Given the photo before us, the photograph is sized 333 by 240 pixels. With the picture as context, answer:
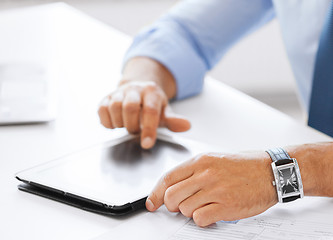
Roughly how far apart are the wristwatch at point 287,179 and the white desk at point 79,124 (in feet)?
0.58

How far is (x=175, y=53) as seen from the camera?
115 cm

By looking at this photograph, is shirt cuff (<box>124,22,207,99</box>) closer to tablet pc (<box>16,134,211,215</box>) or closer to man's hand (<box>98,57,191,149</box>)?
man's hand (<box>98,57,191,149</box>)

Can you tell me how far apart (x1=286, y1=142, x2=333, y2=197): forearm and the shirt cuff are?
41cm

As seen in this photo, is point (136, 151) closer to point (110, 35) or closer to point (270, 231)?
point (270, 231)

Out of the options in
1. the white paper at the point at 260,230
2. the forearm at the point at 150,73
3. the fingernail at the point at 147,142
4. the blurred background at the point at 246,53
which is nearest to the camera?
the white paper at the point at 260,230

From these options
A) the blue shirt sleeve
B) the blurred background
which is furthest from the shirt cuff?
the blurred background

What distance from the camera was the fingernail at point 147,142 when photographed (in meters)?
0.85

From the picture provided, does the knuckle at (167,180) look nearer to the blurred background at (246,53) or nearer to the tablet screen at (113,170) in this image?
the tablet screen at (113,170)

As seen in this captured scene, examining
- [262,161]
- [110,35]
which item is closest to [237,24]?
[110,35]

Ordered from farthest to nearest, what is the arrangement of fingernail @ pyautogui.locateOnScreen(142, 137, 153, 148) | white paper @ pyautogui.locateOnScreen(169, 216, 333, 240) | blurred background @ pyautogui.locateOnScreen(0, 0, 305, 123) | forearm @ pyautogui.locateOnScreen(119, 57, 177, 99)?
blurred background @ pyautogui.locateOnScreen(0, 0, 305, 123) < forearm @ pyautogui.locateOnScreen(119, 57, 177, 99) < fingernail @ pyautogui.locateOnScreen(142, 137, 153, 148) < white paper @ pyautogui.locateOnScreen(169, 216, 333, 240)

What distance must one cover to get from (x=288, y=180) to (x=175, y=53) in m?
0.53

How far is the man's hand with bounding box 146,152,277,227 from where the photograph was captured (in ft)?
2.15

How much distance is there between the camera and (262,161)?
0.71 metres

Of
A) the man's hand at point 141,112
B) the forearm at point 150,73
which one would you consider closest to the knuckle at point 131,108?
the man's hand at point 141,112
